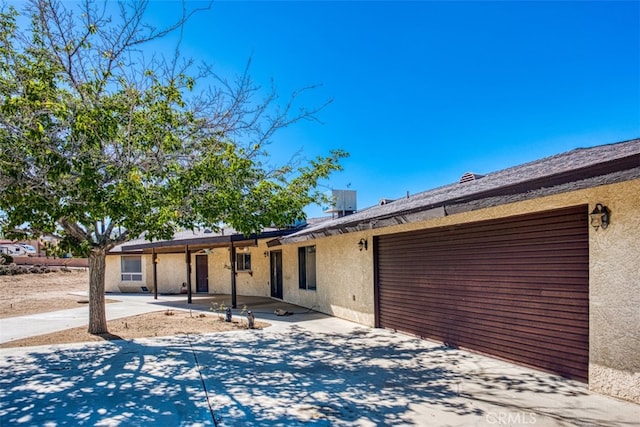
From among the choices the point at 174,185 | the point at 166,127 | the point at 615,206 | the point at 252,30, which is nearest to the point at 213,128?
the point at 166,127

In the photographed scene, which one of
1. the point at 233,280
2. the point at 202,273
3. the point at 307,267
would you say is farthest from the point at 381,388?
the point at 202,273

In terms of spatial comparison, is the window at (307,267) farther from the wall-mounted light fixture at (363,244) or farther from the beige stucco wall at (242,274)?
the wall-mounted light fixture at (363,244)

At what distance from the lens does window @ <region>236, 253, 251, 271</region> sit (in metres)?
20.0

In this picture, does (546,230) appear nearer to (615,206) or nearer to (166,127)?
(615,206)

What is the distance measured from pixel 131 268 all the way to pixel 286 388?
20.5 m

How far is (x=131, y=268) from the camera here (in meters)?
23.2

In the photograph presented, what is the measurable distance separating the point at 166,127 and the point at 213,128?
973 mm

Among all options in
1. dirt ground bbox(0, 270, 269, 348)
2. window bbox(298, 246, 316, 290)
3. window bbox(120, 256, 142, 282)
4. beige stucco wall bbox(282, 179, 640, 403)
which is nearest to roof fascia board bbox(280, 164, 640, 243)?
beige stucco wall bbox(282, 179, 640, 403)

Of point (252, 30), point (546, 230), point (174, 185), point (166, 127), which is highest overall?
point (252, 30)

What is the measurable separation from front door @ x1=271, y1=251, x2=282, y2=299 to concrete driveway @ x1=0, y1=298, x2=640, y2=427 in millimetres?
8874

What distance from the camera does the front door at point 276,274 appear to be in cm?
1752

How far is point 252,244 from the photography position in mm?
16469

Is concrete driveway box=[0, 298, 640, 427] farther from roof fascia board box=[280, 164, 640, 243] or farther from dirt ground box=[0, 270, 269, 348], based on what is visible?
roof fascia board box=[280, 164, 640, 243]

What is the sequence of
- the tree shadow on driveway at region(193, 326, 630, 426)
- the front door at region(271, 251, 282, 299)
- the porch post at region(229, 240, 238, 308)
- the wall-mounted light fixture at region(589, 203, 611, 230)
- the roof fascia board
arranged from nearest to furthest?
the roof fascia board, the tree shadow on driveway at region(193, 326, 630, 426), the wall-mounted light fixture at region(589, 203, 611, 230), the porch post at region(229, 240, 238, 308), the front door at region(271, 251, 282, 299)
